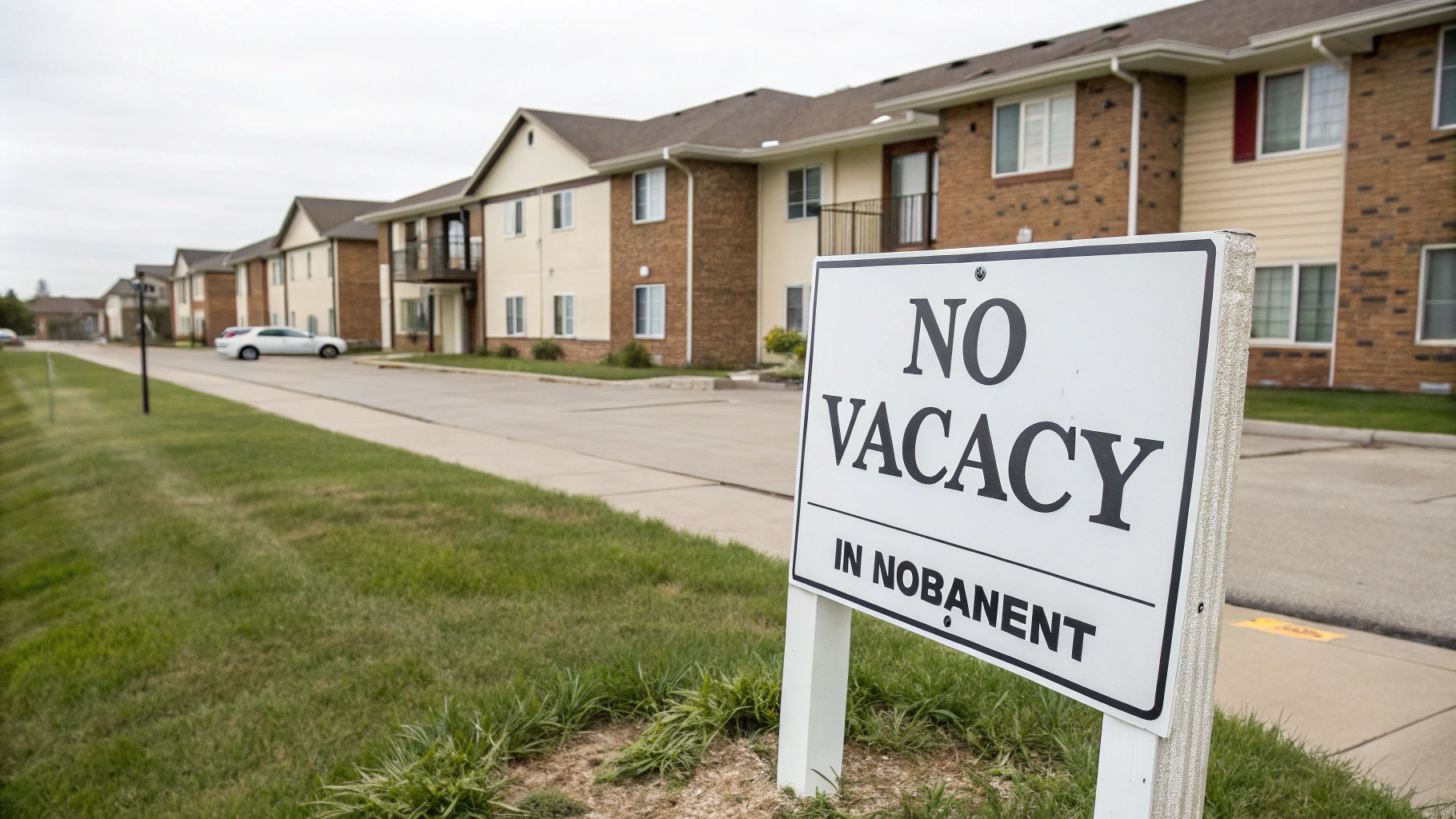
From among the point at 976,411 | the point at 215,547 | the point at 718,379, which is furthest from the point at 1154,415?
the point at 718,379

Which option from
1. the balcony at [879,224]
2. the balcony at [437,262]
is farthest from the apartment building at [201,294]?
the balcony at [879,224]

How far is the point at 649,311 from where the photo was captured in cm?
2978

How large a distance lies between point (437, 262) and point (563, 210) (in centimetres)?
1016

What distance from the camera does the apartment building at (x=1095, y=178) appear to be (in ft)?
51.5

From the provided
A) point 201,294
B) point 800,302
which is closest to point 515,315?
point 800,302

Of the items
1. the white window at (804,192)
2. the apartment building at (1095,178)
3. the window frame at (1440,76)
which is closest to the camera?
the window frame at (1440,76)

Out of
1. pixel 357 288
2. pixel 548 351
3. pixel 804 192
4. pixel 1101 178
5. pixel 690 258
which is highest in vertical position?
pixel 804 192

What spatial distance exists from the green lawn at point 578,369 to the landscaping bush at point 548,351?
1.11 feet

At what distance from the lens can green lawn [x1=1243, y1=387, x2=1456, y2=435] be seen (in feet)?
41.4

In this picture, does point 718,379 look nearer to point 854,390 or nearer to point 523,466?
point 523,466

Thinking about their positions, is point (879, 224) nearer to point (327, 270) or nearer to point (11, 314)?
point (327, 270)

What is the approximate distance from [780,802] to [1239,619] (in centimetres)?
339

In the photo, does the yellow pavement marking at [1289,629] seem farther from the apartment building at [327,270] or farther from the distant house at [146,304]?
the distant house at [146,304]

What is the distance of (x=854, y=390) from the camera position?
2643mm
